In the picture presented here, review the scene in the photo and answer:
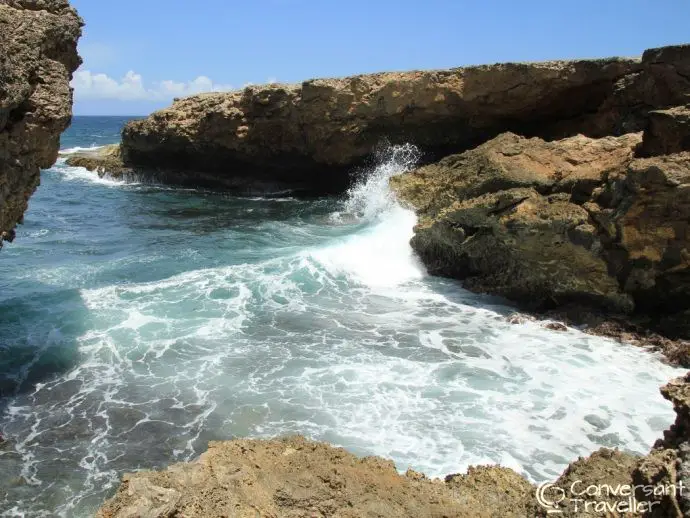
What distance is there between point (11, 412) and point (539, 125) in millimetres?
15567

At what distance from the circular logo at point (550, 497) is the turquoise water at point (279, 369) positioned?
82.2 inches

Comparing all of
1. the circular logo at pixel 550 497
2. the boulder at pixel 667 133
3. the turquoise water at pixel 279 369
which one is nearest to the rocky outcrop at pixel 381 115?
the boulder at pixel 667 133

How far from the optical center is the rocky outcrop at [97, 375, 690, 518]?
2.80 meters

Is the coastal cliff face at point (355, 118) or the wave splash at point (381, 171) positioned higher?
the coastal cliff face at point (355, 118)

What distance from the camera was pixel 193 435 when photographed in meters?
5.90

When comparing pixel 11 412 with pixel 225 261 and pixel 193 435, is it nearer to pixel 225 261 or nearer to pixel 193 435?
pixel 193 435

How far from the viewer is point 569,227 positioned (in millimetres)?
9250

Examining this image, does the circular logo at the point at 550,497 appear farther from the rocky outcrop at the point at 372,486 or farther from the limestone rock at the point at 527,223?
the limestone rock at the point at 527,223

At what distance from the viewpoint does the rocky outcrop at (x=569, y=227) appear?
8.51m

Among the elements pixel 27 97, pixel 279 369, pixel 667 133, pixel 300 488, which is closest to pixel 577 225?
pixel 667 133

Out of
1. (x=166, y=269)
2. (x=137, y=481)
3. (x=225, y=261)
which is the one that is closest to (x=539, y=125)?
(x=225, y=261)

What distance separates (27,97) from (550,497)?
6.61 meters

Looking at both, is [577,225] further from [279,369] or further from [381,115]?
[381,115]

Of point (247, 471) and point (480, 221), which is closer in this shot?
point (247, 471)
